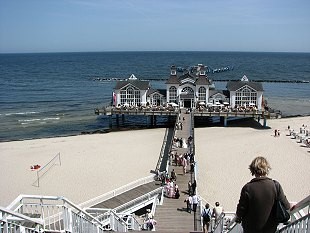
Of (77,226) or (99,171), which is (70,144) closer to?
(99,171)

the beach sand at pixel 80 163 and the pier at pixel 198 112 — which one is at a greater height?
the pier at pixel 198 112

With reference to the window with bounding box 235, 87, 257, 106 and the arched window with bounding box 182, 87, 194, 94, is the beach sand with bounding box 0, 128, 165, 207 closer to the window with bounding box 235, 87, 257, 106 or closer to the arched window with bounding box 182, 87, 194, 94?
the arched window with bounding box 182, 87, 194, 94

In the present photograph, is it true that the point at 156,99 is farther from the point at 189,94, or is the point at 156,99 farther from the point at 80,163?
the point at 80,163

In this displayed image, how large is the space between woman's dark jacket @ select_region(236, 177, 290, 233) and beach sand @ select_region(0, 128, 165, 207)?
1662cm

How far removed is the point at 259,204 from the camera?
167 inches

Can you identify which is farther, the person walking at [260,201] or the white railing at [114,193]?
the white railing at [114,193]

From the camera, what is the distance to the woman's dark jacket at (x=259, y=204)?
423 cm

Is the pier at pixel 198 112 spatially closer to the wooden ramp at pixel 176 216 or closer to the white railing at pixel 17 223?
the wooden ramp at pixel 176 216

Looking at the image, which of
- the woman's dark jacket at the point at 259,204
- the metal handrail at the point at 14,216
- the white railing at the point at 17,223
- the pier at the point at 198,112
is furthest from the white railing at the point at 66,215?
the pier at the point at 198,112

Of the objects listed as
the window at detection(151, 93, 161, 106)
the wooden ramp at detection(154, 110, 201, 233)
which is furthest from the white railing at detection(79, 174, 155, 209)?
the window at detection(151, 93, 161, 106)

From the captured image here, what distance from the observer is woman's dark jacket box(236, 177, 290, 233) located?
4230 millimetres

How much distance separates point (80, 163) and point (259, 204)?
944 inches

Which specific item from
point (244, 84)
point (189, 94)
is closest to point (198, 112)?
point (189, 94)

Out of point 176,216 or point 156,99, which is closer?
point 176,216
